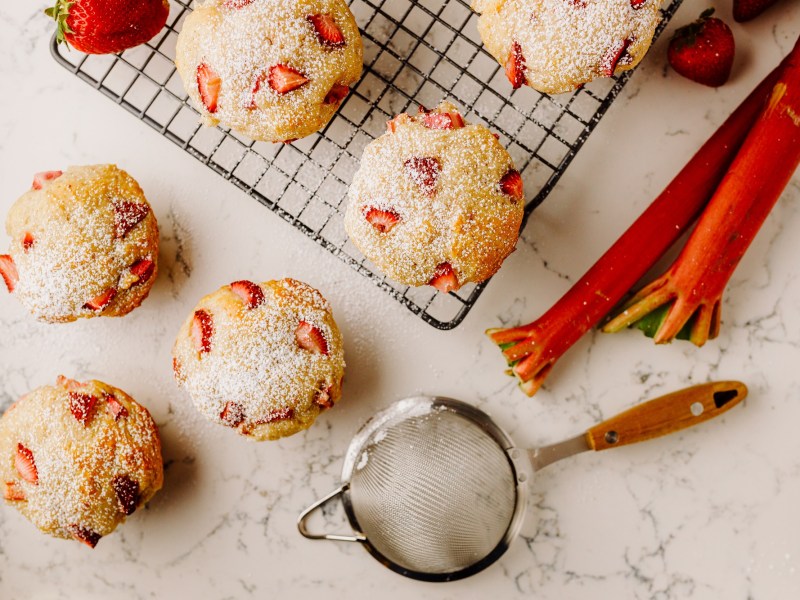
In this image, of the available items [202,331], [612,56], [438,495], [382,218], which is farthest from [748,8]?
[202,331]

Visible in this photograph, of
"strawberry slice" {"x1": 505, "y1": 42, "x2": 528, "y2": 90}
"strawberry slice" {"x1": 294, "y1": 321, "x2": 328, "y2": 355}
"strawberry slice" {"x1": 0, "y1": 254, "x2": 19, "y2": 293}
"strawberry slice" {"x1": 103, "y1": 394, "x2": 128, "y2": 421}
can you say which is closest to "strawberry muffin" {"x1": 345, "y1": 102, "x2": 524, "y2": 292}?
"strawberry slice" {"x1": 505, "y1": 42, "x2": 528, "y2": 90}

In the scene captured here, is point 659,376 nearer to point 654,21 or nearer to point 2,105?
point 654,21

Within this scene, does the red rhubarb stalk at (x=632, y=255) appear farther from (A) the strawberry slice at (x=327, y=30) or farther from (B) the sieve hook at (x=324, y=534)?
(A) the strawberry slice at (x=327, y=30)

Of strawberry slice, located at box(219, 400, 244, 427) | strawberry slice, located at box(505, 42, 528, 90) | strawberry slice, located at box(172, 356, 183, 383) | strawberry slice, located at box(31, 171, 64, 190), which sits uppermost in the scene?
strawberry slice, located at box(505, 42, 528, 90)

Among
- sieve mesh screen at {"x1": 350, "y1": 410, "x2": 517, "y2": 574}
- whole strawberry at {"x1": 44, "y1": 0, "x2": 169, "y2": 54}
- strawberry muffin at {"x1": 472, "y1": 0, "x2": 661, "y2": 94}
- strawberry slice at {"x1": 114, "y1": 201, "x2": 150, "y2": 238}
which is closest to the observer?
strawberry muffin at {"x1": 472, "y1": 0, "x2": 661, "y2": 94}

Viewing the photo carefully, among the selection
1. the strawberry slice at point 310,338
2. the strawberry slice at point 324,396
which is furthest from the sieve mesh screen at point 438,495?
the strawberry slice at point 310,338

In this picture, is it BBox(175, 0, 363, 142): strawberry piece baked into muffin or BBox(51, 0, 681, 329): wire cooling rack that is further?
BBox(51, 0, 681, 329): wire cooling rack

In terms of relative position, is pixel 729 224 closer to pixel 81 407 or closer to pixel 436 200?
pixel 436 200

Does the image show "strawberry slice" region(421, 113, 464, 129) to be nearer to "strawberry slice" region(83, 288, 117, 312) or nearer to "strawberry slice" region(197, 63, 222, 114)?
"strawberry slice" region(197, 63, 222, 114)

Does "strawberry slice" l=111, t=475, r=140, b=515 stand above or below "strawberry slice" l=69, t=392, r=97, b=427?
below
